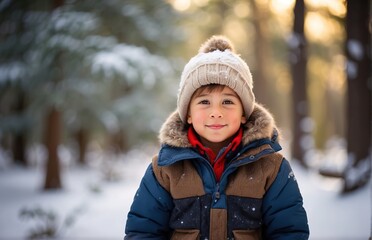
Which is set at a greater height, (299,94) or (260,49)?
(260,49)

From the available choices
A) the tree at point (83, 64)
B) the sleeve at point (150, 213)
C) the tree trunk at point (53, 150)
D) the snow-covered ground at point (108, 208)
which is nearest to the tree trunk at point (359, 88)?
the snow-covered ground at point (108, 208)

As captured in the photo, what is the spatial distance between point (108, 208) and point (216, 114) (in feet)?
21.5

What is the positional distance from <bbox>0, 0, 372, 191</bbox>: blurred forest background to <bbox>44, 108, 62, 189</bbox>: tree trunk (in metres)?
0.03

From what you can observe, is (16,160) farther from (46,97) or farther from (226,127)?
(226,127)

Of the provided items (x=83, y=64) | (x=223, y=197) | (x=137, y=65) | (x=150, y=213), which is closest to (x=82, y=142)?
(x=83, y=64)

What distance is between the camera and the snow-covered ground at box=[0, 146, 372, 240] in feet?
20.6

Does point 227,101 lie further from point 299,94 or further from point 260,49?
point 260,49

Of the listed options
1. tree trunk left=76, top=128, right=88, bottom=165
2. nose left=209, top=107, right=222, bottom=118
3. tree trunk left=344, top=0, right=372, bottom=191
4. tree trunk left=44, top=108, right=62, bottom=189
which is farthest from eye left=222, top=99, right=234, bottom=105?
tree trunk left=76, top=128, right=88, bottom=165

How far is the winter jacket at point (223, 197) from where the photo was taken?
2219 millimetres

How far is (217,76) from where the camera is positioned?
7.86 feet

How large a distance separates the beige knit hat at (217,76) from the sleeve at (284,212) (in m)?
0.57

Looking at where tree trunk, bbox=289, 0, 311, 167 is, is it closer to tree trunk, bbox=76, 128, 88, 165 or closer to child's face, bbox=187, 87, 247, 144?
tree trunk, bbox=76, 128, 88, 165

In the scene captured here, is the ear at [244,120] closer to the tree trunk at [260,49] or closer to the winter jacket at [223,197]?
the winter jacket at [223,197]

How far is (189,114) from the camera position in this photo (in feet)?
8.63
